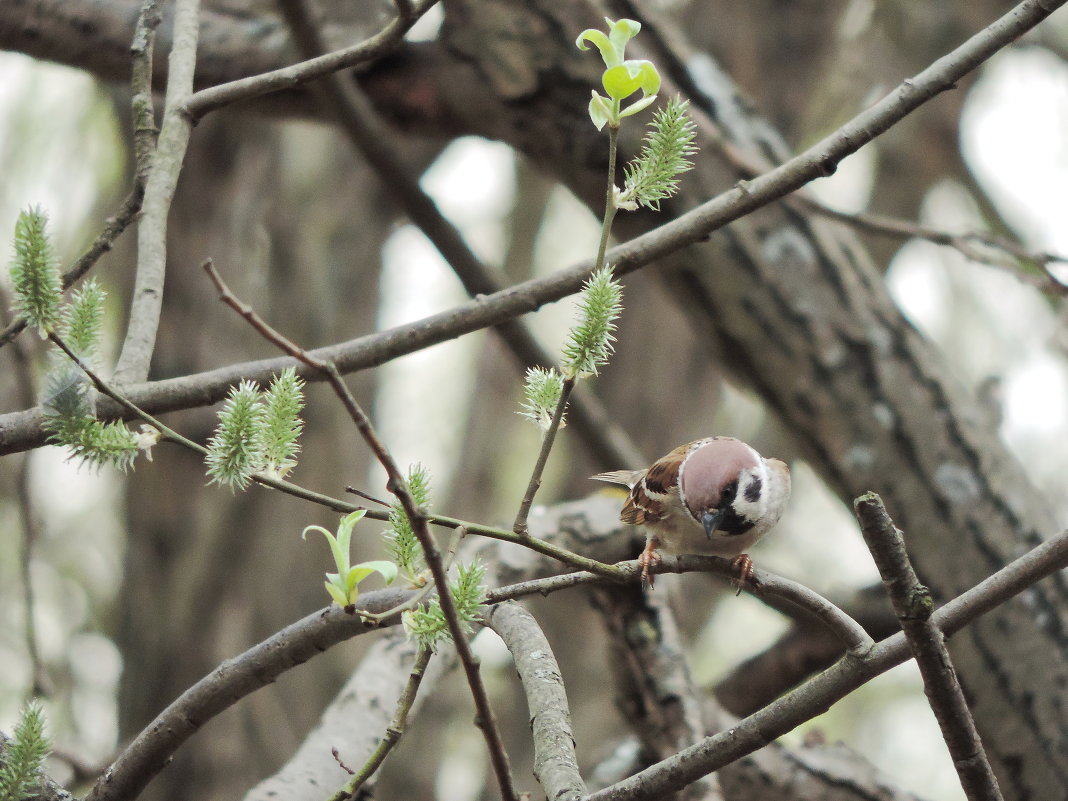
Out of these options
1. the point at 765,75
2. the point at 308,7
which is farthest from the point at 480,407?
the point at 308,7

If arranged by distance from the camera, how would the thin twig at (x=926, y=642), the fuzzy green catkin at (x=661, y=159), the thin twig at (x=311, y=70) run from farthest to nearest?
the thin twig at (x=311, y=70)
the fuzzy green catkin at (x=661, y=159)
the thin twig at (x=926, y=642)

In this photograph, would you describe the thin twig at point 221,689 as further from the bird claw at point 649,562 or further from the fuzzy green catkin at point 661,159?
the fuzzy green catkin at point 661,159

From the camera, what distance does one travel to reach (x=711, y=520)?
82.0 inches

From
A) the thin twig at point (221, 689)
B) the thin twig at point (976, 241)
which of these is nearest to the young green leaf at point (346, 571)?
the thin twig at point (221, 689)

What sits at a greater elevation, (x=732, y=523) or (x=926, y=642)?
(x=732, y=523)

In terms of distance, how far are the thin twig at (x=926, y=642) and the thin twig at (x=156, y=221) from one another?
108 cm

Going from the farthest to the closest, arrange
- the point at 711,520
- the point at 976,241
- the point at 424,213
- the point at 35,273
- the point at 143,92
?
the point at 424,213 → the point at 976,241 → the point at 711,520 → the point at 143,92 → the point at 35,273

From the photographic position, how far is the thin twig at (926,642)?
3.68 ft

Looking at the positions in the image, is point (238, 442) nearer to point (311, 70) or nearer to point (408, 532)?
point (408, 532)

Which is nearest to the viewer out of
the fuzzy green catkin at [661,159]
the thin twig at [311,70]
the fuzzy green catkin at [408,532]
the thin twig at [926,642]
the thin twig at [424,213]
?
the thin twig at [926,642]

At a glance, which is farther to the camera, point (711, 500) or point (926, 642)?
point (711, 500)

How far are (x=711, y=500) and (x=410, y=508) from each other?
119 cm

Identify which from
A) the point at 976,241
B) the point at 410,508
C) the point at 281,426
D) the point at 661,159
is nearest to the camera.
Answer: the point at 410,508

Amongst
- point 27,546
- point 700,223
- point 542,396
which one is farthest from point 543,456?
point 27,546
